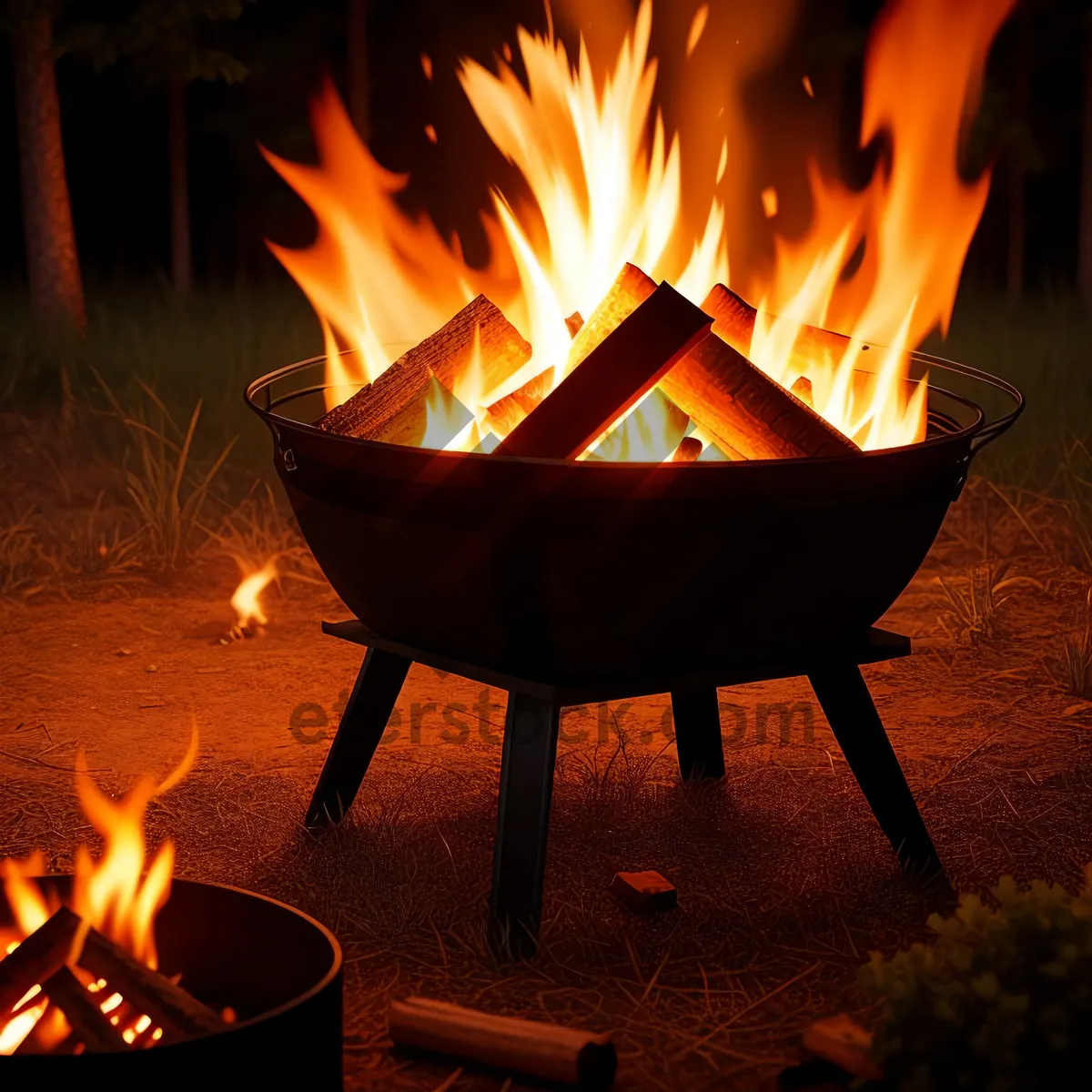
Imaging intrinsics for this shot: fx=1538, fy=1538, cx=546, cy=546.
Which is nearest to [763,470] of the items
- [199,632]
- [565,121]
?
[565,121]

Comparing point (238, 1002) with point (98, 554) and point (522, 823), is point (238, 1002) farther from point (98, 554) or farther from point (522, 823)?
point (98, 554)

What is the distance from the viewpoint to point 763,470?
85.9 inches

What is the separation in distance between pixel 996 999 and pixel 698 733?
1.36 meters

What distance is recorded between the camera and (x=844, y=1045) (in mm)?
1894

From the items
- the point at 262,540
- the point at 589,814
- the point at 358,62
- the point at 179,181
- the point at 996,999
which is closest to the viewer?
the point at 996,999

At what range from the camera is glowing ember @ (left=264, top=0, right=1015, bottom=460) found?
2729 mm

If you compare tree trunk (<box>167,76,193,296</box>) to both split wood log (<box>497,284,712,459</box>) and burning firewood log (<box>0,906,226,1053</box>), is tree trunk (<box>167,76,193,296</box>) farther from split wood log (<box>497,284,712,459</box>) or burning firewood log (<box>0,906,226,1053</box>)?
burning firewood log (<box>0,906,226,1053</box>)

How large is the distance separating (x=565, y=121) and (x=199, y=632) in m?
1.87

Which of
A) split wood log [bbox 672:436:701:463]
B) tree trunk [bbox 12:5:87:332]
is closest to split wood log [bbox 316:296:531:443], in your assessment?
split wood log [bbox 672:436:701:463]

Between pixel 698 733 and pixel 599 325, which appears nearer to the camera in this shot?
pixel 599 325

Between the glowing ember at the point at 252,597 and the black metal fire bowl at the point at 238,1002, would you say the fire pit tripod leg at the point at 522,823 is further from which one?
the glowing ember at the point at 252,597

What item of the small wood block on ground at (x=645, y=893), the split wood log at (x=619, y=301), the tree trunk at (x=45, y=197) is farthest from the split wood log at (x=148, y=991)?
the tree trunk at (x=45, y=197)

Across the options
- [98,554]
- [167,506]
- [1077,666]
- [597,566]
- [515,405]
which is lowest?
[98,554]

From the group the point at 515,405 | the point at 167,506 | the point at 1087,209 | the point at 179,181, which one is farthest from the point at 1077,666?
the point at 179,181
